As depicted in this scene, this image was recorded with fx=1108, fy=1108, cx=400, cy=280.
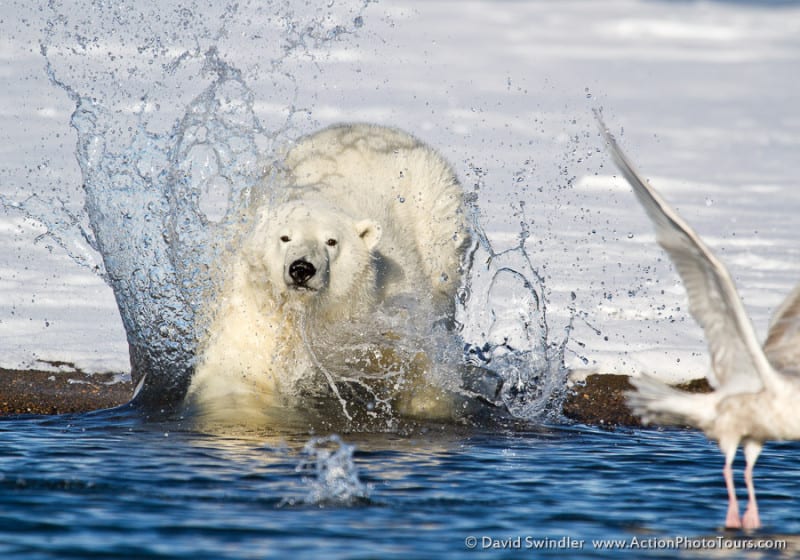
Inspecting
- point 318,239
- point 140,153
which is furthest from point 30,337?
point 318,239

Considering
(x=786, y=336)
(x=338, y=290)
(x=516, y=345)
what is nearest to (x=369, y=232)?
(x=338, y=290)

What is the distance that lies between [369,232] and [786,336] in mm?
2720

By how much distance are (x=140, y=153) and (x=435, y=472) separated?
3804 mm

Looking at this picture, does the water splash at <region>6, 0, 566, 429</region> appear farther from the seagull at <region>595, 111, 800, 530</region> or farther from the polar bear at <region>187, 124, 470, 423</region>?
the seagull at <region>595, 111, 800, 530</region>

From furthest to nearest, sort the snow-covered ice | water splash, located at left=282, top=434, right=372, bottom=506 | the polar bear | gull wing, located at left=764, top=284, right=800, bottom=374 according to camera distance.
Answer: the snow-covered ice
the polar bear
gull wing, located at left=764, top=284, right=800, bottom=374
water splash, located at left=282, top=434, right=372, bottom=506

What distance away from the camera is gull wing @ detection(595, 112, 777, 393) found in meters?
3.89

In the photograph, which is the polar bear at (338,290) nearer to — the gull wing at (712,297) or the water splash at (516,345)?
the water splash at (516,345)

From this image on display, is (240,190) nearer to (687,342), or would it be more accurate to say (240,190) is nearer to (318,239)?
(318,239)

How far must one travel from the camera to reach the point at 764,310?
8.98 m

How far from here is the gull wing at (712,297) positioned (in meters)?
3.89

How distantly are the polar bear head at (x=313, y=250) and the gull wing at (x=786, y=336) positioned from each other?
249 cm

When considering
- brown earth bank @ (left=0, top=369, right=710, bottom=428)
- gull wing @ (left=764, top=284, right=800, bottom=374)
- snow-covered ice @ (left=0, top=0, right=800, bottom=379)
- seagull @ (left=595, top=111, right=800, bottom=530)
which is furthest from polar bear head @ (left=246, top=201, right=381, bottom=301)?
gull wing @ (left=764, top=284, right=800, bottom=374)

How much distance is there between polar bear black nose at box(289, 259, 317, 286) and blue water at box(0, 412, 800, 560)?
888mm

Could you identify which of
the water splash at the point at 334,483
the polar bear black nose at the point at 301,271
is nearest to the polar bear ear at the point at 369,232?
the polar bear black nose at the point at 301,271
